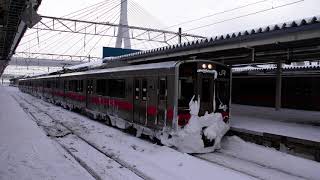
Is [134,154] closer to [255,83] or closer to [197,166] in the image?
[197,166]

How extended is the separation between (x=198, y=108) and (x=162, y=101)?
114 centimetres

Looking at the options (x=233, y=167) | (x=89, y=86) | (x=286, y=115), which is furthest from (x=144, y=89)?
(x=286, y=115)

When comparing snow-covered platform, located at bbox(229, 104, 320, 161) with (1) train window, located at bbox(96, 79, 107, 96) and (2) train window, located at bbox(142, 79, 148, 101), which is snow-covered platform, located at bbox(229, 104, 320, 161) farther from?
(1) train window, located at bbox(96, 79, 107, 96)

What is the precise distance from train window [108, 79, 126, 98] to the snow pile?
12.5 ft

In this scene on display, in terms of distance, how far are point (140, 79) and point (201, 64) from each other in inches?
103

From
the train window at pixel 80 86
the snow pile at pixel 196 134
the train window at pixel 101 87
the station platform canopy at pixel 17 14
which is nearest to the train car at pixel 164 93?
the snow pile at pixel 196 134

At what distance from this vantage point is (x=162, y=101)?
11859 millimetres

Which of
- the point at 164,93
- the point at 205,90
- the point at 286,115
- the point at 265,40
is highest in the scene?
the point at 265,40

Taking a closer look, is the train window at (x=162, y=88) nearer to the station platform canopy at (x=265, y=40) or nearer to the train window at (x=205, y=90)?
the train window at (x=205, y=90)

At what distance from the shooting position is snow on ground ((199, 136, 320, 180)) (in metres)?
9.30

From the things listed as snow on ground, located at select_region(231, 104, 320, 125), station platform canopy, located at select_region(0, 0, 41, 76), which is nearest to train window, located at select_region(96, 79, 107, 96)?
station platform canopy, located at select_region(0, 0, 41, 76)

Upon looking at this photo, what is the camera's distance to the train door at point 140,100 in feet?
42.7

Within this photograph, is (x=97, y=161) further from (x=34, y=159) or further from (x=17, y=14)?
(x=17, y=14)

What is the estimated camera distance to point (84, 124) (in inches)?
706
